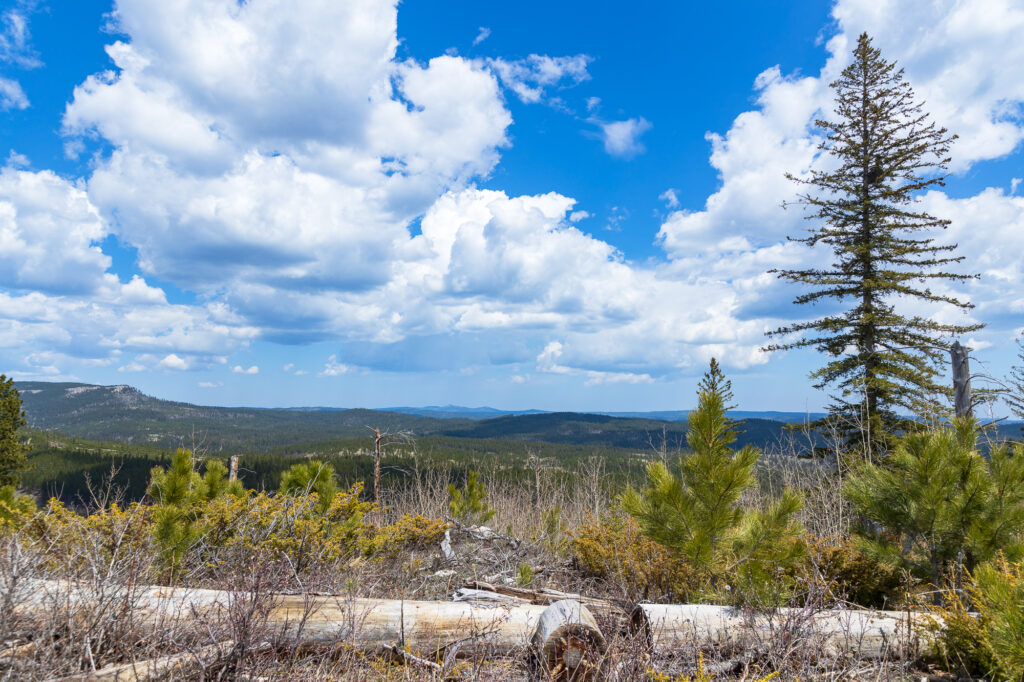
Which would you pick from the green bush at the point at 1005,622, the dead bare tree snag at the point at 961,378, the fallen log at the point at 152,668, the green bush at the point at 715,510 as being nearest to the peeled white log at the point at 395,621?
the fallen log at the point at 152,668

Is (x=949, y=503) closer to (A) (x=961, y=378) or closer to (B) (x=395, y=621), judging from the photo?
(B) (x=395, y=621)

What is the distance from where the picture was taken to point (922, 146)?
12.6m

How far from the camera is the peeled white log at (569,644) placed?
327cm

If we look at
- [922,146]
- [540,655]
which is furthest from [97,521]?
[922,146]

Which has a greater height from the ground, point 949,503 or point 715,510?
point 949,503

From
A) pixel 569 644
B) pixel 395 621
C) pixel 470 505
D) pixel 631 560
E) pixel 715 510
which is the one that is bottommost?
pixel 470 505

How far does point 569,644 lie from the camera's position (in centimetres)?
331

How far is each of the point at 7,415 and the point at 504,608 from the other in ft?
89.3

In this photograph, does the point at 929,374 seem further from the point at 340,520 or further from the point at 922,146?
the point at 340,520

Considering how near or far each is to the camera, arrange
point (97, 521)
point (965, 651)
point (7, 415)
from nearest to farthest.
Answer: point (965, 651) < point (97, 521) < point (7, 415)

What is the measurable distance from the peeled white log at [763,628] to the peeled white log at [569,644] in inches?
16.2

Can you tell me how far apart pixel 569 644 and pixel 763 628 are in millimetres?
1470

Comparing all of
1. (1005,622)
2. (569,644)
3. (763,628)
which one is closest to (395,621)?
(569,644)

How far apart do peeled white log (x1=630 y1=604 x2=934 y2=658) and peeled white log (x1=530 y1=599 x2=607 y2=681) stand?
41 cm
